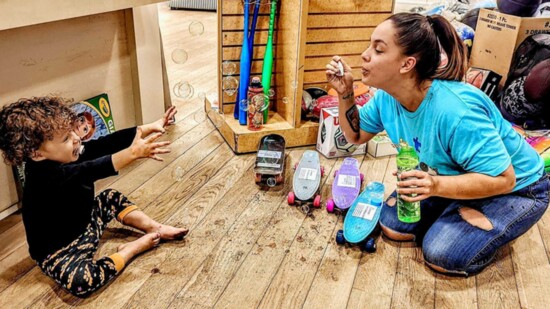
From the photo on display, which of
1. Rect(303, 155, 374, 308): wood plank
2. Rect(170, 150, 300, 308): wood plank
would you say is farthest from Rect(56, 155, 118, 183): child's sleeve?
Rect(303, 155, 374, 308): wood plank

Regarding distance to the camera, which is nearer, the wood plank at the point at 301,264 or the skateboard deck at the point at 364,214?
the wood plank at the point at 301,264

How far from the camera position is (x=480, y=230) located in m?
1.60

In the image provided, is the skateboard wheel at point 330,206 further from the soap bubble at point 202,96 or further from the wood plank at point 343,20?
the soap bubble at point 202,96

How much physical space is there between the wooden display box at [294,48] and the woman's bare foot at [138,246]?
0.86 m

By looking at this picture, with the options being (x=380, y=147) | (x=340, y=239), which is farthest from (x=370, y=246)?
(x=380, y=147)

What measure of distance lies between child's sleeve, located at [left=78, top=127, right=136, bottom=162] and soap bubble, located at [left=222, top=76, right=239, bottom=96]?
1003mm

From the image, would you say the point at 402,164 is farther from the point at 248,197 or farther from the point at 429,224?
the point at 248,197

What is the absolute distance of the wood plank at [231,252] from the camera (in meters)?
1.48

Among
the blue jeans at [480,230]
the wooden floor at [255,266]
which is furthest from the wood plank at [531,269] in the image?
the blue jeans at [480,230]

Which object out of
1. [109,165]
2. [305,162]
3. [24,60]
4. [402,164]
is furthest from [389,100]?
[24,60]

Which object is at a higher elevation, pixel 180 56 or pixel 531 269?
pixel 180 56

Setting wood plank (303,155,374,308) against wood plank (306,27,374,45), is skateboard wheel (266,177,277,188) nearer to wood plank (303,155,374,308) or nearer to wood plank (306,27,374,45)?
wood plank (303,155,374,308)

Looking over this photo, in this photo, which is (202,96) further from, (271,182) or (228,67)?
(271,182)

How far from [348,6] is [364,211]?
1236 millimetres
